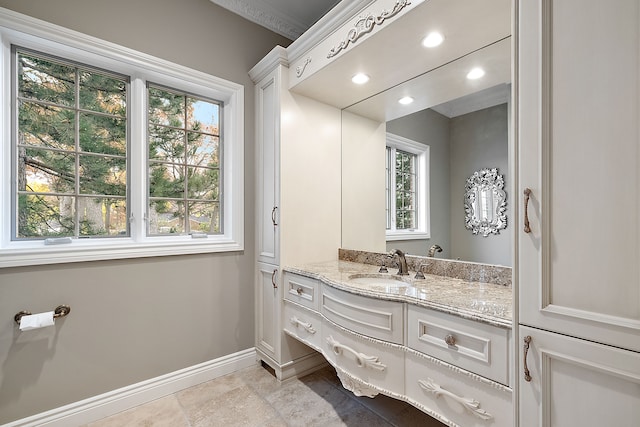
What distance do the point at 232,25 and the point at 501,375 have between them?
2739mm

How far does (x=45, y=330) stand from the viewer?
161 cm

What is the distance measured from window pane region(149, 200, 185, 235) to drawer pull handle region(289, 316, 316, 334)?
1058 millimetres

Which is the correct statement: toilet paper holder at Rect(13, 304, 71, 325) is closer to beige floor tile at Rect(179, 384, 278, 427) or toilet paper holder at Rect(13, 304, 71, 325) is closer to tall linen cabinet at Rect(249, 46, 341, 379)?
beige floor tile at Rect(179, 384, 278, 427)

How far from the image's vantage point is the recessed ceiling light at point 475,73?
1675 mm

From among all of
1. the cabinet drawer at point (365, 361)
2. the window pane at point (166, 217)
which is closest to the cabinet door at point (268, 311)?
the cabinet drawer at point (365, 361)

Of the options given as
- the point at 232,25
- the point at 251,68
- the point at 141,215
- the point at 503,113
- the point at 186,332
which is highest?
the point at 232,25

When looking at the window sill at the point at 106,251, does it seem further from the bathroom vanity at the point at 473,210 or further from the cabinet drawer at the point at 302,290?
the cabinet drawer at the point at 302,290

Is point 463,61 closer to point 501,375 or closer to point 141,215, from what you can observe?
point 501,375

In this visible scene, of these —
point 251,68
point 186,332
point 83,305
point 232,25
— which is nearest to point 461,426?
point 186,332

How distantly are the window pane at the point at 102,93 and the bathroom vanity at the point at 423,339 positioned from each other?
1.69 meters

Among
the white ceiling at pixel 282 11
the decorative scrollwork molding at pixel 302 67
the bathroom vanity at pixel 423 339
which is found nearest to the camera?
the bathroom vanity at pixel 423 339

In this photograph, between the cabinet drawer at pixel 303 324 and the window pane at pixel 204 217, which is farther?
the window pane at pixel 204 217

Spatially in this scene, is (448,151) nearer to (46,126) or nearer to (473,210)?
(473,210)

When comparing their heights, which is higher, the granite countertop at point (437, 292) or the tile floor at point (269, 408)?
the granite countertop at point (437, 292)
